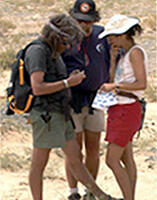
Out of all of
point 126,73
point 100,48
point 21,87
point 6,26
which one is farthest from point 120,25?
point 6,26

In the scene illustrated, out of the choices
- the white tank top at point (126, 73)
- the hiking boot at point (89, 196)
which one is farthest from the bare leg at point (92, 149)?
the white tank top at point (126, 73)

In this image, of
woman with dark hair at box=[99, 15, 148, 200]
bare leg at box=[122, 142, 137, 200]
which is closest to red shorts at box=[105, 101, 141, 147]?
woman with dark hair at box=[99, 15, 148, 200]

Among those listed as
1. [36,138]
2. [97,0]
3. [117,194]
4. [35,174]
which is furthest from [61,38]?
[97,0]

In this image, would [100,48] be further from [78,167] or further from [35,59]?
[78,167]

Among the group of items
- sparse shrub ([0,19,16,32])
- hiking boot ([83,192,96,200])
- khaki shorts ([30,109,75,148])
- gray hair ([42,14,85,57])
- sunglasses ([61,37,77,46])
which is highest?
gray hair ([42,14,85,57])

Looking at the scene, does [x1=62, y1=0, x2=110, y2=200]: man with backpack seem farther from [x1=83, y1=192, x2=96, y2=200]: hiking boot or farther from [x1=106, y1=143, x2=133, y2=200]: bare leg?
[x1=106, y1=143, x2=133, y2=200]: bare leg

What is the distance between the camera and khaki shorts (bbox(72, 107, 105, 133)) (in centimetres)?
418

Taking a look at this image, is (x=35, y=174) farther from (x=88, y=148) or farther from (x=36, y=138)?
(x=88, y=148)

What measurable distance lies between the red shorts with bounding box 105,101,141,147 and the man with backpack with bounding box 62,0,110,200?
1.58 feet

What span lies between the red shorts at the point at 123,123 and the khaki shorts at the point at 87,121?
18.8 inches

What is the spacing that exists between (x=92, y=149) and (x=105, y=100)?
73cm

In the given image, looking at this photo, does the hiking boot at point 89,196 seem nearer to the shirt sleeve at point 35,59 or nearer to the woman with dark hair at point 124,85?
the woman with dark hair at point 124,85

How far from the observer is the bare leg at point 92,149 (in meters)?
4.30

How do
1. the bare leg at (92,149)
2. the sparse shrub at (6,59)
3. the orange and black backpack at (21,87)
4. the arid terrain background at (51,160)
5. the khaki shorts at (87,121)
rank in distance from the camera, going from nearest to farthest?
the orange and black backpack at (21,87)
the khaki shorts at (87,121)
the bare leg at (92,149)
the arid terrain background at (51,160)
the sparse shrub at (6,59)
